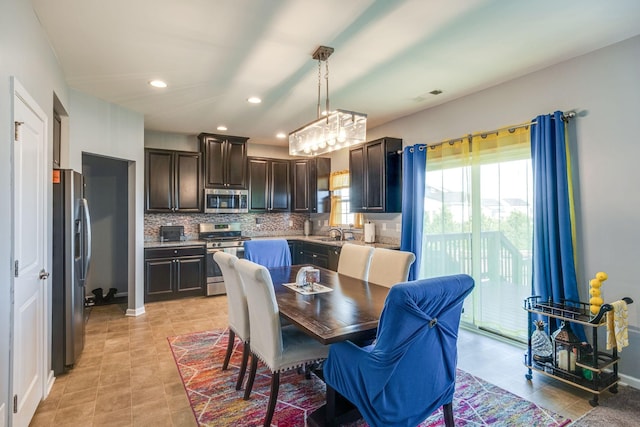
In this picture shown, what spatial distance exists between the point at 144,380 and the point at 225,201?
A: 3.50m

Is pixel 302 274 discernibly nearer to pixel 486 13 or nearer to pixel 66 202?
pixel 66 202

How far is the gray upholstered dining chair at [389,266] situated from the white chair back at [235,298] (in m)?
1.19

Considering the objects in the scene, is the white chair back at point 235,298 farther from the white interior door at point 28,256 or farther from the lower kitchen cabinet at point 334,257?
the lower kitchen cabinet at point 334,257

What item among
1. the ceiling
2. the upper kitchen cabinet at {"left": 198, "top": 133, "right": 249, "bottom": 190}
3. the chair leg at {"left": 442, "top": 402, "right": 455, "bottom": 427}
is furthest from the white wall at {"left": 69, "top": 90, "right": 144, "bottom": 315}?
the chair leg at {"left": 442, "top": 402, "right": 455, "bottom": 427}

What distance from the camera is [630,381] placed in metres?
2.57

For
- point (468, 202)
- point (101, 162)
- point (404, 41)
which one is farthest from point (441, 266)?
point (101, 162)

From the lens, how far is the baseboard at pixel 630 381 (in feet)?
8.33

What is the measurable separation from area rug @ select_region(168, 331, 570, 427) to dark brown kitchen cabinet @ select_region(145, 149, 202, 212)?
3031mm

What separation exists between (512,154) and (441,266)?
1533 millimetres

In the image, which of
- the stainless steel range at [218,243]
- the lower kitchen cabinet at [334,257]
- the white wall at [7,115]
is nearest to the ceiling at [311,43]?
the white wall at [7,115]

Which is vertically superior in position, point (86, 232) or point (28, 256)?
point (86, 232)

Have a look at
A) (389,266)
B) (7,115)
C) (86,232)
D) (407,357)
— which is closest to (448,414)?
(407,357)

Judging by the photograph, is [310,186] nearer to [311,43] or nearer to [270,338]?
[311,43]

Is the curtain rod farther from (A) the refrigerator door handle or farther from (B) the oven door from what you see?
(A) the refrigerator door handle
